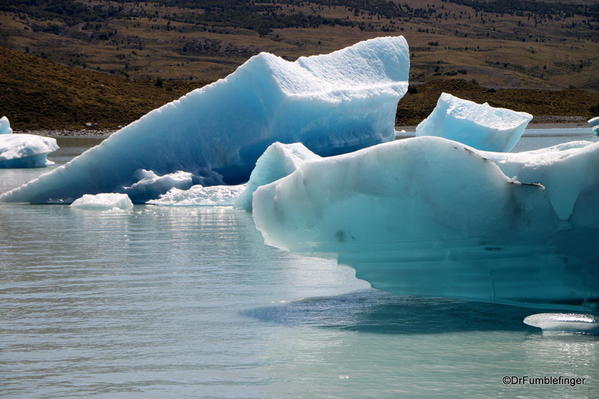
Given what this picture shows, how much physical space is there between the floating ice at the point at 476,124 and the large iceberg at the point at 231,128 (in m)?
0.84

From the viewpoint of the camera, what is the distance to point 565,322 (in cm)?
492

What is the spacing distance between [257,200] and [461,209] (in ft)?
3.65

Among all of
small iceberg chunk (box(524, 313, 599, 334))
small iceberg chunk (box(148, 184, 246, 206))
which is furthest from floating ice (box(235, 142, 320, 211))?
small iceberg chunk (box(524, 313, 599, 334))

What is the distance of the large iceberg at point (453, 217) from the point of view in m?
5.07

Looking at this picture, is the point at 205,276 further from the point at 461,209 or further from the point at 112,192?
the point at 112,192

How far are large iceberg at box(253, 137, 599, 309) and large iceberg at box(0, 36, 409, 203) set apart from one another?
6092mm

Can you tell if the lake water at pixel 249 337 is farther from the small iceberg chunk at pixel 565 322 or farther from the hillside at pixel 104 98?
the hillside at pixel 104 98

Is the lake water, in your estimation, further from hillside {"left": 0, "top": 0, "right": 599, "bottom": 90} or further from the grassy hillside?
hillside {"left": 0, "top": 0, "right": 599, "bottom": 90}

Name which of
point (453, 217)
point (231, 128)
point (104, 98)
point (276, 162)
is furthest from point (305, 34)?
point (453, 217)

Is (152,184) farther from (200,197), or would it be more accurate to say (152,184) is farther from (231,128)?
(231,128)

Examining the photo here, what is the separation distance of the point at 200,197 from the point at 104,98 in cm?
3750

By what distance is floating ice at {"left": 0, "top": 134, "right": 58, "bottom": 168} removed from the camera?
1966cm

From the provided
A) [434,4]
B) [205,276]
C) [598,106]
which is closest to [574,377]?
[205,276]

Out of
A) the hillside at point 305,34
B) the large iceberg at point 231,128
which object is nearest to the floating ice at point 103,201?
the large iceberg at point 231,128
